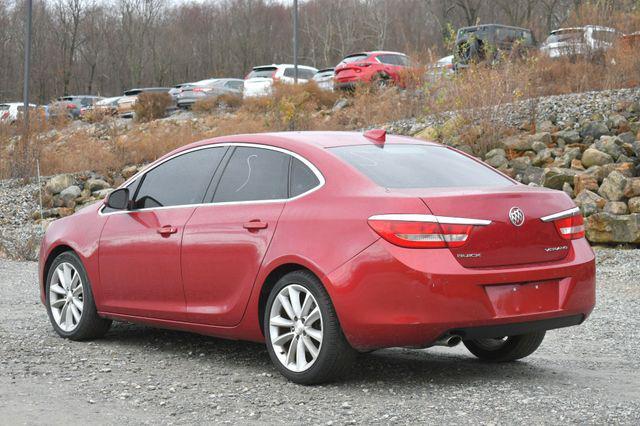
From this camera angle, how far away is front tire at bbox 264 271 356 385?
5512 millimetres

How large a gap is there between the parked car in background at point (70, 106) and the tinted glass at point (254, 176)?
21233 millimetres

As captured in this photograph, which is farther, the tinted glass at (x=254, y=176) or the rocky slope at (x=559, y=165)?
the rocky slope at (x=559, y=165)

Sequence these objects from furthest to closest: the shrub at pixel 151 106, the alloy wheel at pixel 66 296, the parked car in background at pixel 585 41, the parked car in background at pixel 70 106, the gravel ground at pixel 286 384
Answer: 1. the shrub at pixel 151 106
2. the parked car in background at pixel 70 106
3. the parked car in background at pixel 585 41
4. the alloy wheel at pixel 66 296
5. the gravel ground at pixel 286 384

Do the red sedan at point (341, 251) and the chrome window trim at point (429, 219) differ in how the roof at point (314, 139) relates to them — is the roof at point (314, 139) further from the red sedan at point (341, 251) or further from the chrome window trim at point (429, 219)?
the chrome window trim at point (429, 219)

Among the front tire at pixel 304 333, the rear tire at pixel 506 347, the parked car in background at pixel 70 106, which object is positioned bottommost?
the rear tire at pixel 506 347

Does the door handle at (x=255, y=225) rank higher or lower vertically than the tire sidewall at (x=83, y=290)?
higher

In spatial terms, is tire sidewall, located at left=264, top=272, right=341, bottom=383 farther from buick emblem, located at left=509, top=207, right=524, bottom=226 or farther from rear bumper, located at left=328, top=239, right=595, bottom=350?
buick emblem, located at left=509, top=207, right=524, bottom=226

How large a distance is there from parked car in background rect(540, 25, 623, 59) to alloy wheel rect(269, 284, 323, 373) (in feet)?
58.6

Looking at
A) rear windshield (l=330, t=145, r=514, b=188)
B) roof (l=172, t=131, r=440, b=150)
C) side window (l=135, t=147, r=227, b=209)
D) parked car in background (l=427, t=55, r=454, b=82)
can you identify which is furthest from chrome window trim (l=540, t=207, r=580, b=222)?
parked car in background (l=427, t=55, r=454, b=82)

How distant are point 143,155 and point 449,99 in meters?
8.68

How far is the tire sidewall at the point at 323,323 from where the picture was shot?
18.0 ft

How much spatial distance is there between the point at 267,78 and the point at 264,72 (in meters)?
2.04

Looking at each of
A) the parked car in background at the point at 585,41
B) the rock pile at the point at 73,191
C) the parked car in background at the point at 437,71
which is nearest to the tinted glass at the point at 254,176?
the parked car in background at the point at 437,71

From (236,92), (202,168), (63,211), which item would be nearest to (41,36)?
(236,92)
